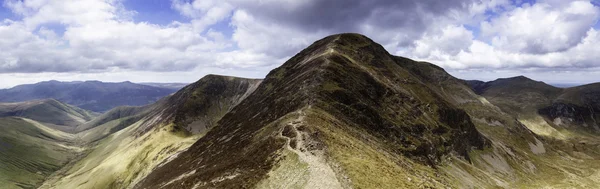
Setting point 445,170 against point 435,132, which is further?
point 435,132

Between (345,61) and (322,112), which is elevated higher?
(345,61)

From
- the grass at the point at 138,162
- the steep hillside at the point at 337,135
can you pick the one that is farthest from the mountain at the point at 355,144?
the grass at the point at 138,162

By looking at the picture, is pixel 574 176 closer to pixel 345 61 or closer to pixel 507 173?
pixel 507 173

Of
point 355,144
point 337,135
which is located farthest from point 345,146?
point 337,135

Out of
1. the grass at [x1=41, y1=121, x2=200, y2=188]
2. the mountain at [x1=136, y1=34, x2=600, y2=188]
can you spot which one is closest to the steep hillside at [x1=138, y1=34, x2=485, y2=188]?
the mountain at [x1=136, y1=34, x2=600, y2=188]

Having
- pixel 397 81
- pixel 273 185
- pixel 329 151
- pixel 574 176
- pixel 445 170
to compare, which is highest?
pixel 397 81

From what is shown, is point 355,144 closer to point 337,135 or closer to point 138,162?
point 337,135

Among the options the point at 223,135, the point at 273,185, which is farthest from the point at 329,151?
the point at 223,135

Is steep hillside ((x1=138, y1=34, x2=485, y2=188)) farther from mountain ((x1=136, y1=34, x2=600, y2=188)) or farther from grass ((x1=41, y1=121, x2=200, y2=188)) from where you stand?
grass ((x1=41, y1=121, x2=200, y2=188))
